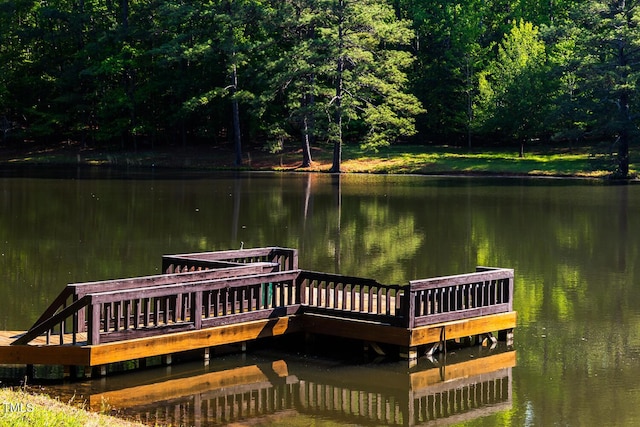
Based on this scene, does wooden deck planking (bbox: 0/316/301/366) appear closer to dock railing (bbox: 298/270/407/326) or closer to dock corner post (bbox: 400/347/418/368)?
dock railing (bbox: 298/270/407/326)

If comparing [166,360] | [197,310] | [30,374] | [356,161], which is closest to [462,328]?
[197,310]

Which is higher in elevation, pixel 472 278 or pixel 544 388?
pixel 472 278

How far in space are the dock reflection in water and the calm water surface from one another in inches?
1.9

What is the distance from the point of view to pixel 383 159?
69.8 metres

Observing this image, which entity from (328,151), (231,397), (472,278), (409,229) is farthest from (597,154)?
(231,397)

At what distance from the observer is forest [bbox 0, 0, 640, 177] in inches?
2569

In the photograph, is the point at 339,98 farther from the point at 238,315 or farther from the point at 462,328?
the point at 238,315

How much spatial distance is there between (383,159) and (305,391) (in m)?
55.4

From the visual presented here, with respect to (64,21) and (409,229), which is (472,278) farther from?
(64,21)

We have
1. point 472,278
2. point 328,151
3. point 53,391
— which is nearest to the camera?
point 53,391

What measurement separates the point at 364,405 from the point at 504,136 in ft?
207

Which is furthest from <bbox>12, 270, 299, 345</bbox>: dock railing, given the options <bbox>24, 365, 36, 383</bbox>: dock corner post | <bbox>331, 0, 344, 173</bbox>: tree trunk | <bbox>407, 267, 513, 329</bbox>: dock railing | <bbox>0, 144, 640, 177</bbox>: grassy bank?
<bbox>331, 0, 344, 173</bbox>: tree trunk

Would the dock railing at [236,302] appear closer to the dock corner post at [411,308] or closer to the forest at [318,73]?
the dock corner post at [411,308]

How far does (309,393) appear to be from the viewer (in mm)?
14836
